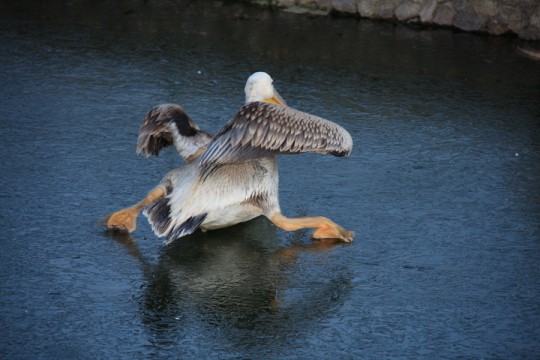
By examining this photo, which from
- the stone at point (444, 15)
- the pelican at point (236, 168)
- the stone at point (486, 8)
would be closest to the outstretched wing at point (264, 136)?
the pelican at point (236, 168)

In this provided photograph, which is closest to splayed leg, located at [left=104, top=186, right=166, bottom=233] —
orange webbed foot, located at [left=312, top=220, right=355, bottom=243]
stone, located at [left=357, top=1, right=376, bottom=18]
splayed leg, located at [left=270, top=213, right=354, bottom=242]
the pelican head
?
splayed leg, located at [left=270, top=213, right=354, bottom=242]

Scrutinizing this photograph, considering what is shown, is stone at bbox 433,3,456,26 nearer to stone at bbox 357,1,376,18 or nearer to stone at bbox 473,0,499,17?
stone at bbox 473,0,499,17

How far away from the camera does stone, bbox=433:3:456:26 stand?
11.0 metres

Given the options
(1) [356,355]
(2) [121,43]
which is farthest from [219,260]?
(2) [121,43]

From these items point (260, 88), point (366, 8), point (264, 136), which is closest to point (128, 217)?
point (264, 136)

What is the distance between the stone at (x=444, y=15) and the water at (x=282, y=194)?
0.35ft

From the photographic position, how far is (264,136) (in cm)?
639

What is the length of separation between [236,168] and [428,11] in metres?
5.04

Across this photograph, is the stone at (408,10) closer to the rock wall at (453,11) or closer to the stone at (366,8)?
the rock wall at (453,11)

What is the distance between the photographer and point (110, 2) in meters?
11.8

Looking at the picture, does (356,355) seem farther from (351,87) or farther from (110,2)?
(110,2)

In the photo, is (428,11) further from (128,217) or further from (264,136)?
(128,217)

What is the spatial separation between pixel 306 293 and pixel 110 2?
661 cm

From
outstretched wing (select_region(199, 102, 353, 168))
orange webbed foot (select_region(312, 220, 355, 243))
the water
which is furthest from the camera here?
orange webbed foot (select_region(312, 220, 355, 243))
